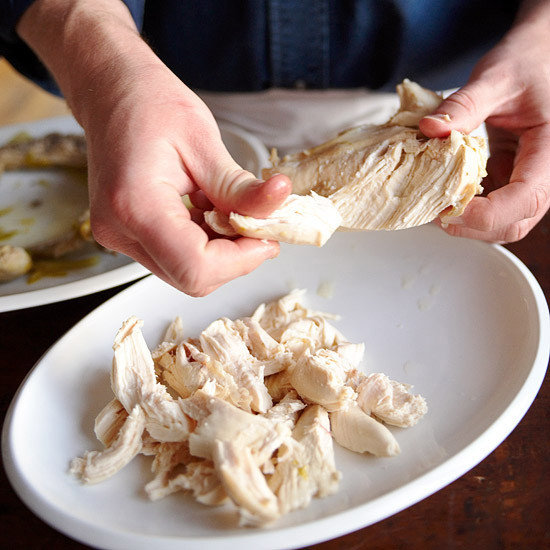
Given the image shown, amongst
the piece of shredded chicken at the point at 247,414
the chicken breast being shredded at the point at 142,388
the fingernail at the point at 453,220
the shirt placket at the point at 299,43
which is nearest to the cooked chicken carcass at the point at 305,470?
the piece of shredded chicken at the point at 247,414

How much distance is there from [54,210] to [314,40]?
0.67 metres

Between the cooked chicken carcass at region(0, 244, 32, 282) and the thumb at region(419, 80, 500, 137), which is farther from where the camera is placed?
the cooked chicken carcass at region(0, 244, 32, 282)

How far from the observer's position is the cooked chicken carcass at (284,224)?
2.26ft

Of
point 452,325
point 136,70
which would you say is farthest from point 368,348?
point 136,70

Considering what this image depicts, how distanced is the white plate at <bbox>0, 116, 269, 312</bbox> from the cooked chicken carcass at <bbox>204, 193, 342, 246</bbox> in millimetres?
306

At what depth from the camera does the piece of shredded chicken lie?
65cm

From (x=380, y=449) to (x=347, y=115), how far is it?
35.3 inches

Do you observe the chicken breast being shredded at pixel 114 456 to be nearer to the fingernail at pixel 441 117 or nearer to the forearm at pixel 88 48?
the forearm at pixel 88 48

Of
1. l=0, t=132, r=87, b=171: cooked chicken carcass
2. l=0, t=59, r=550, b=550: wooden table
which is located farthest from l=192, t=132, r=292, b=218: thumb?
l=0, t=132, r=87, b=171: cooked chicken carcass

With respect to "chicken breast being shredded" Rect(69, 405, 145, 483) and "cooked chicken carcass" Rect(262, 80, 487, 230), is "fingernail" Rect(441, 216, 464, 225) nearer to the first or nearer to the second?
"cooked chicken carcass" Rect(262, 80, 487, 230)

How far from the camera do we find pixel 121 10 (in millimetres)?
1026

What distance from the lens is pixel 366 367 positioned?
0.86m

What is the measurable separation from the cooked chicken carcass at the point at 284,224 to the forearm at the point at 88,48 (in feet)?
0.78

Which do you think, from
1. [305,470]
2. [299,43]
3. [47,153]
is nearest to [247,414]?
[305,470]
